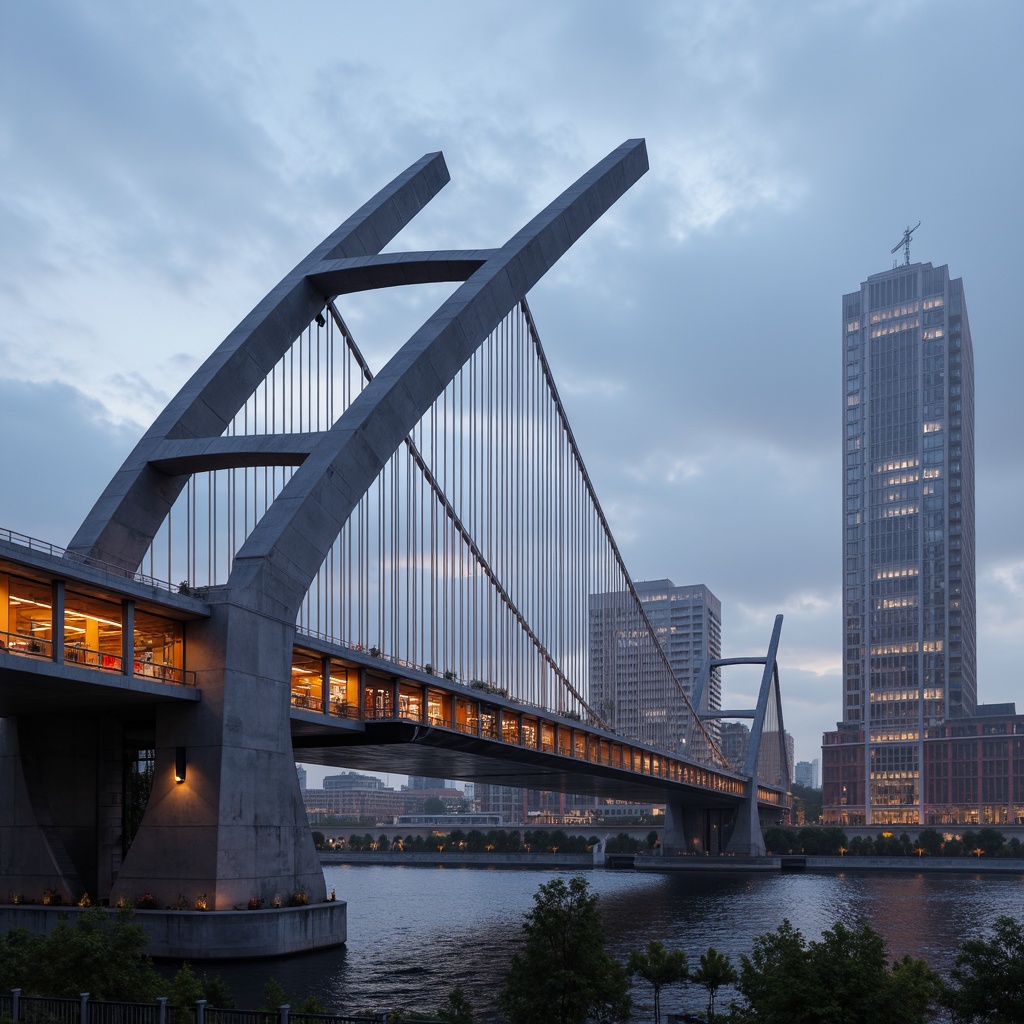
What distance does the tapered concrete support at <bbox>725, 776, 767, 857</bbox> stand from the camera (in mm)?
141125

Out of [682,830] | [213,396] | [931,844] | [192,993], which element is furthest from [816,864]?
[192,993]

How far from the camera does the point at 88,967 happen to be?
921 inches

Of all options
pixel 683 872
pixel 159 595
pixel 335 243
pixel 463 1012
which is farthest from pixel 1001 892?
pixel 463 1012

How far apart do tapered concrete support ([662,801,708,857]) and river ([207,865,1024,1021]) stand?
10786 millimetres

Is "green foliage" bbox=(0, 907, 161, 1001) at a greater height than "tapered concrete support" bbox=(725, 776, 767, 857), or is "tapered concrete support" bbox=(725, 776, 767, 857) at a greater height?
"green foliage" bbox=(0, 907, 161, 1001)

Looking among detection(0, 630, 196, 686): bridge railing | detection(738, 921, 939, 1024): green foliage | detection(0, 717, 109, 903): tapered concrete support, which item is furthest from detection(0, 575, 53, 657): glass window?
detection(738, 921, 939, 1024): green foliage

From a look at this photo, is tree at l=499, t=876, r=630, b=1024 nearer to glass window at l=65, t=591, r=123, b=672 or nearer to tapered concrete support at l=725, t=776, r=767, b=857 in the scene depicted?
glass window at l=65, t=591, r=123, b=672

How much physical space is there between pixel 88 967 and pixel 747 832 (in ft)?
416

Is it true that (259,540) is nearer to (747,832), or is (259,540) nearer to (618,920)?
(618,920)

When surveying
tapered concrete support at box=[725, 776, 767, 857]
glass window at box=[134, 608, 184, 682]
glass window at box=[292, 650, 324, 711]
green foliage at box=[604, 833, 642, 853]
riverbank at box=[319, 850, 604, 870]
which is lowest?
riverbank at box=[319, 850, 604, 870]

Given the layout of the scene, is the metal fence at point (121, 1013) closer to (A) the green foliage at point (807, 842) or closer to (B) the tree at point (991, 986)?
(B) the tree at point (991, 986)

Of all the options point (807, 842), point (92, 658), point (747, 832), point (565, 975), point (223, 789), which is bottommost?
point (807, 842)

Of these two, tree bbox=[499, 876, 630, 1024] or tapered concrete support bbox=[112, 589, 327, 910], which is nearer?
tree bbox=[499, 876, 630, 1024]

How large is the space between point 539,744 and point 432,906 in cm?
1510
